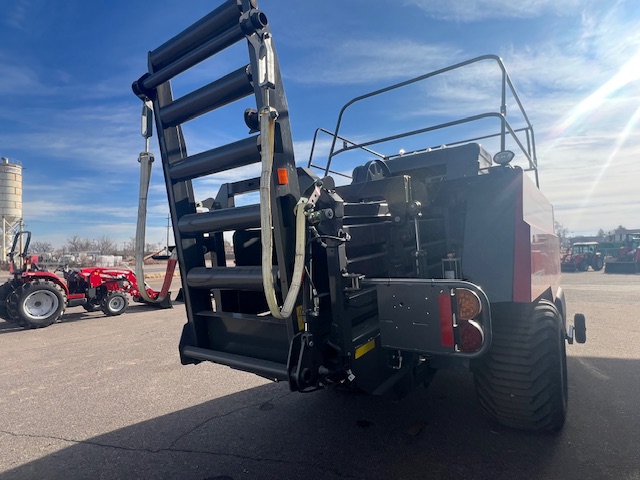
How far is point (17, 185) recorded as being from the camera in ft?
143

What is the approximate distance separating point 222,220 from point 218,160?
12.9 inches

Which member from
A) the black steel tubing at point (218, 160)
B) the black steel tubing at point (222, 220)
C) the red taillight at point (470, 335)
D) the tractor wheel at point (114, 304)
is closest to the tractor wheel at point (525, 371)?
the red taillight at point (470, 335)

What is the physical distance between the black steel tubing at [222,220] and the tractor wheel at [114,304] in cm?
819

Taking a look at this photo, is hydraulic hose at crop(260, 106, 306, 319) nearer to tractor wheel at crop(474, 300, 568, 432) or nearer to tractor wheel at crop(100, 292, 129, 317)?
tractor wheel at crop(474, 300, 568, 432)

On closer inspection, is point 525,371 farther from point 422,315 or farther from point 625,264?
point 625,264

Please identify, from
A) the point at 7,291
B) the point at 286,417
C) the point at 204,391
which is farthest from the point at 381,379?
the point at 7,291

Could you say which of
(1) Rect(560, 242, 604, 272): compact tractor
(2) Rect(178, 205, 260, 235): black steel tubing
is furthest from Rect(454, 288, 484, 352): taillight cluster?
(1) Rect(560, 242, 604, 272): compact tractor

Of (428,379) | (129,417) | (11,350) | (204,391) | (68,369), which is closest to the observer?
(428,379)

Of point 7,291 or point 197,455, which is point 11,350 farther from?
point 197,455

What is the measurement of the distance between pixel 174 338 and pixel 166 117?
16.6 ft

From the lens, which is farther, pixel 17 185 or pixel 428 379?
pixel 17 185

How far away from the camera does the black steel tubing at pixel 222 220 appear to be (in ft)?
6.99

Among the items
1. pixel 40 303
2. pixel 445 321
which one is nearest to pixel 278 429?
pixel 445 321

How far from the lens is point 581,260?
2102 centimetres
